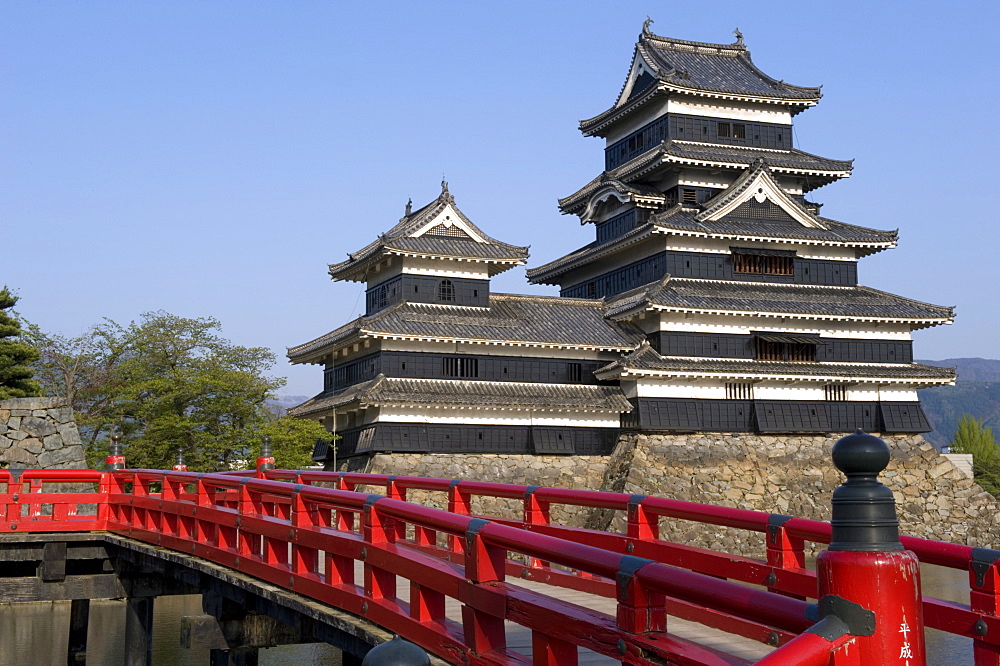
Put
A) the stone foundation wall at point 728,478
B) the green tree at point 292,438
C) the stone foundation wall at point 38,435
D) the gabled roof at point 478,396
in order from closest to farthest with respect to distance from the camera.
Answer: the stone foundation wall at point 38,435, the gabled roof at point 478,396, the stone foundation wall at point 728,478, the green tree at point 292,438

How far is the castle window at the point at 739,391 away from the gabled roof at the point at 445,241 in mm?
9725

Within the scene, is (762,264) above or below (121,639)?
above

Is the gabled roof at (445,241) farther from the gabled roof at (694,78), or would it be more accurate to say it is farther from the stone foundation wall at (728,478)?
the gabled roof at (694,78)

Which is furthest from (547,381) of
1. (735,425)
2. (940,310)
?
(940,310)

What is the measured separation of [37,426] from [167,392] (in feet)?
42.2

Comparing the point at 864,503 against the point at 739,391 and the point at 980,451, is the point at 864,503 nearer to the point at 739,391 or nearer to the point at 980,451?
the point at 739,391

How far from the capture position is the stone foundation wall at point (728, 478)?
121ft

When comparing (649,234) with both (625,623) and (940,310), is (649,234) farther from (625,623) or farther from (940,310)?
(625,623)

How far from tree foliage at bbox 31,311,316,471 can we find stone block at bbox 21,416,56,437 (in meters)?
5.56

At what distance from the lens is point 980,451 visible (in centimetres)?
6894

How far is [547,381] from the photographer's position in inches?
1537

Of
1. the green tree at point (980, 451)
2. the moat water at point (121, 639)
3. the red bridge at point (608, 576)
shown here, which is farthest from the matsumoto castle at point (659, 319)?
the green tree at point (980, 451)

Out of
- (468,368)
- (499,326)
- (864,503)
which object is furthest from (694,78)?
(864,503)

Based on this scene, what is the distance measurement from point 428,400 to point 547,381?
5448mm
